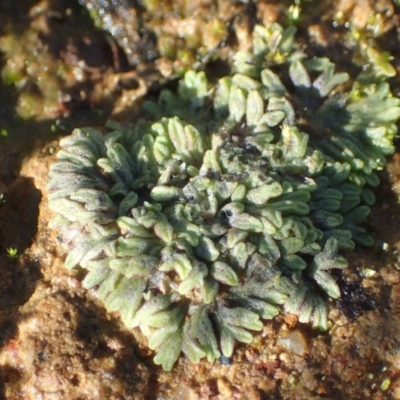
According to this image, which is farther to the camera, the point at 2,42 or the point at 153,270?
the point at 2,42

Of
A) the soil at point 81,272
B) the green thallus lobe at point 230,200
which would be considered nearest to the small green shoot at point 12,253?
the soil at point 81,272

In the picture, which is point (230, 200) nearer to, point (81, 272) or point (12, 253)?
point (81, 272)

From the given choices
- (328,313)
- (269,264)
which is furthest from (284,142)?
(328,313)

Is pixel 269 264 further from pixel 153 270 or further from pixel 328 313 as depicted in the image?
pixel 153 270

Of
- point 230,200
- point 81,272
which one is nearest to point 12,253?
point 81,272

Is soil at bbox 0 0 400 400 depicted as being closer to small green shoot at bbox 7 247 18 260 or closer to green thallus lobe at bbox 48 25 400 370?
small green shoot at bbox 7 247 18 260

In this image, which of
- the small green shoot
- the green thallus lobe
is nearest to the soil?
the small green shoot
